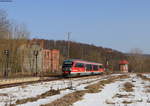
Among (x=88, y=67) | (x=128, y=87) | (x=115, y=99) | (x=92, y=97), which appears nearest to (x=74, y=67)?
(x=88, y=67)

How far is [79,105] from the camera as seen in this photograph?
40.2ft

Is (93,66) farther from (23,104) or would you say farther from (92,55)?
(92,55)

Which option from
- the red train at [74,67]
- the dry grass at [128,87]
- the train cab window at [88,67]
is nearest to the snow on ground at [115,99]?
the dry grass at [128,87]

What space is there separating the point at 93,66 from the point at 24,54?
16.0 metres

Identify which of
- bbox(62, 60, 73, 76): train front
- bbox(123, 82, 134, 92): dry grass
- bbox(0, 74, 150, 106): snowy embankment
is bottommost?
bbox(123, 82, 134, 92): dry grass

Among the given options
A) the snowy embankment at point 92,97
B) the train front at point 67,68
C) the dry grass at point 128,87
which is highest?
the train front at point 67,68

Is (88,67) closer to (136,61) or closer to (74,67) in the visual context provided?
(74,67)

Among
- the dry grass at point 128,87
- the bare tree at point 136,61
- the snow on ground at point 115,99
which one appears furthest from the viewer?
the bare tree at point 136,61

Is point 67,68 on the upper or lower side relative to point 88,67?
lower

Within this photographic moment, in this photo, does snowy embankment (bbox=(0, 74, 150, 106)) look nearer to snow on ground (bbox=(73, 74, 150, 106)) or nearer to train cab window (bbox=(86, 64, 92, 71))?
snow on ground (bbox=(73, 74, 150, 106))

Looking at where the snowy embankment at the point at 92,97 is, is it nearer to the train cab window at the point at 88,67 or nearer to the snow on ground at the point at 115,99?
the snow on ground at the point at 115,99

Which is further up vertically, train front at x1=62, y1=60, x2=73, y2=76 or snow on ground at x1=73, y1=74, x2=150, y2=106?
train front at x1=62, y1=60, x2=73, y2=76

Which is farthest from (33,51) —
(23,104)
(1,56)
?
(23,104)

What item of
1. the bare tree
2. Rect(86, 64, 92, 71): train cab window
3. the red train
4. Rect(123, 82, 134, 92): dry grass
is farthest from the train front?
the bare tree
